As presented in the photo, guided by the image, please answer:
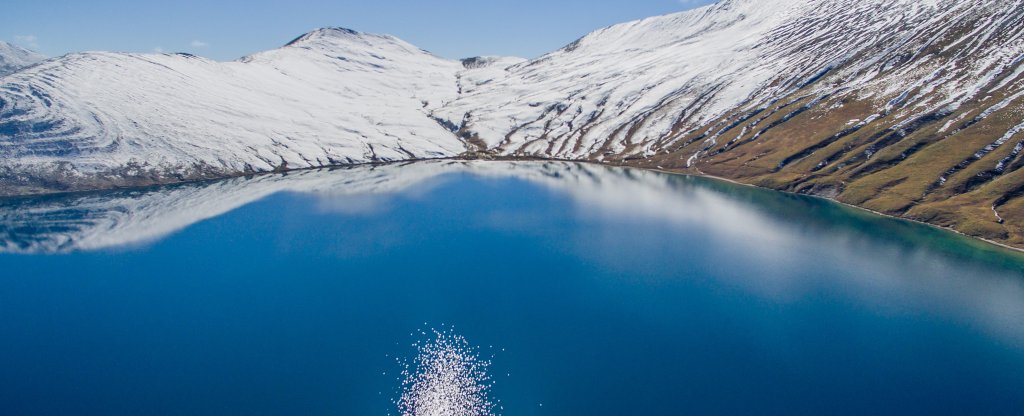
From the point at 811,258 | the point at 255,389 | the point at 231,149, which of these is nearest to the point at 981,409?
the point at 811,258

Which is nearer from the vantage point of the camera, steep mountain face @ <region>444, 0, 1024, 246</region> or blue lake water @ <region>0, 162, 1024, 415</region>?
blue lake water @ <region>0, 162, 1024, 415</region>

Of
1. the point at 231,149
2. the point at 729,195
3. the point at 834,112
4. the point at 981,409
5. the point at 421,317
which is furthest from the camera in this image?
the point at 231,149

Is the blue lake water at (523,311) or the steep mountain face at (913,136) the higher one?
the steep mountain face at (913,136)

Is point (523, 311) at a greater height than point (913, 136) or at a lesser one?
lesser

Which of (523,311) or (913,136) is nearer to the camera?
(523,311)

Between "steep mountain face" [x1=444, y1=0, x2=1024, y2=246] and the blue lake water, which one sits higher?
"steep mountain face" [x1=444, y1=0, x2=1024, y2=246]

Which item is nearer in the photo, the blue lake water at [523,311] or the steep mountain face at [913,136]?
the blue lake water at [523,311]

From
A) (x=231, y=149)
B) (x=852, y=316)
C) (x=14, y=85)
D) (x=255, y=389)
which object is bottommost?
(x=255, y=389)

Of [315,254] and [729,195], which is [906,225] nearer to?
[729,195]
